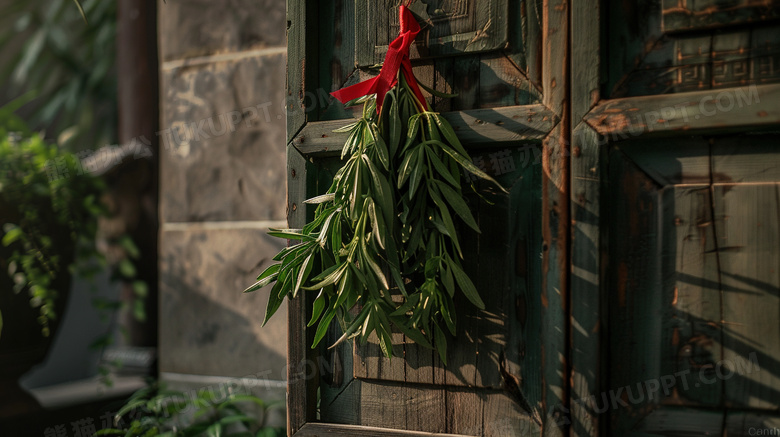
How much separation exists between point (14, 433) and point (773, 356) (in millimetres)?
2762

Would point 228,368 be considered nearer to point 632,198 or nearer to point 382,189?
point 382,189

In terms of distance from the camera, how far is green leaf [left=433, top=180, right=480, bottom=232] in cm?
149

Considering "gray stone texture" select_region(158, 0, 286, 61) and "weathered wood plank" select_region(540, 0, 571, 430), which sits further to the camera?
"gray stone texture" select_region(158, 0, 286, 61)

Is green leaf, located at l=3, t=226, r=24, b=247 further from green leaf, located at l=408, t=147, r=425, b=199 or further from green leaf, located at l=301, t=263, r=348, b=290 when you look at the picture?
green leaf, located at l=408, t=147, r=425, b=199

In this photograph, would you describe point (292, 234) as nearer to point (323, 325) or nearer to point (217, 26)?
point (323, 325)

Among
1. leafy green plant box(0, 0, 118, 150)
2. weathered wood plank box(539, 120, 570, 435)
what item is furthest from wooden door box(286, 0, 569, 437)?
leafy green plant box(0, 0, 118, 150)

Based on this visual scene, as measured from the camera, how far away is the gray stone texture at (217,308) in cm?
264

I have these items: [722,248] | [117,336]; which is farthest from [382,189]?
[117,336]

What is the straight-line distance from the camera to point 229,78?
2.75m

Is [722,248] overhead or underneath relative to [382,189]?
underneath

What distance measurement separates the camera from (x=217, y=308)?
2.75 m

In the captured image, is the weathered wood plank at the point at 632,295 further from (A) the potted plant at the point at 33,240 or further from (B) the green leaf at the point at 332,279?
(A) the potted plant at the point at 33,240

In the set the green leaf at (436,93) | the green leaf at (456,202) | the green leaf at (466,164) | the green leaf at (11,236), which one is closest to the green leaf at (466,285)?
the green leaf at (456,202)

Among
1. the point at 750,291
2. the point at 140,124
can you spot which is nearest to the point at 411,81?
the point at 750,291
